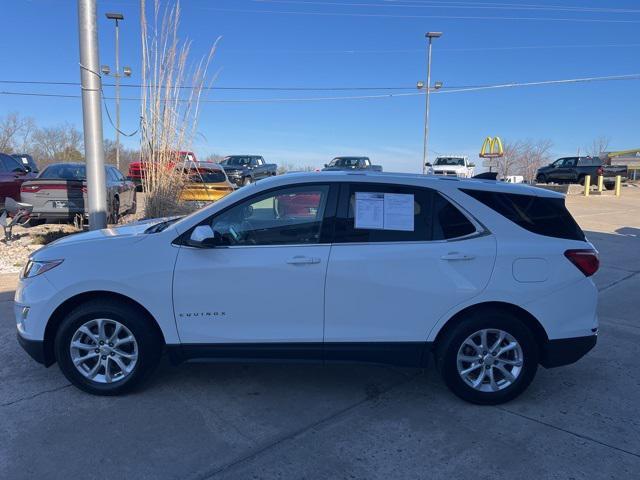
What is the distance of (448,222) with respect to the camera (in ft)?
11.8

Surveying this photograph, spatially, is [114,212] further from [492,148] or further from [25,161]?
[492,148]

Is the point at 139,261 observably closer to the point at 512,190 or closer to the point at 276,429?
the point at 276,429

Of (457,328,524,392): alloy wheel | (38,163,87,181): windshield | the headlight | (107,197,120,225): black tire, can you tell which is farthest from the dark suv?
the headlight

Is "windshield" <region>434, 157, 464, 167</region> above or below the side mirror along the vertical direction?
above

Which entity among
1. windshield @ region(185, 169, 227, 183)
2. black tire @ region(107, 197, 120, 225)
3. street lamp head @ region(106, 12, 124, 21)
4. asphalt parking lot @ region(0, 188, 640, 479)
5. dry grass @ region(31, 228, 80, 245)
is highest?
street lamp head @ region(106, 12, 124, 21)

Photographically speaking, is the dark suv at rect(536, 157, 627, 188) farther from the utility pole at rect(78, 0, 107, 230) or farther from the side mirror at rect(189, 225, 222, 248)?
the side mirror at rect(189, 225, 222, 248)

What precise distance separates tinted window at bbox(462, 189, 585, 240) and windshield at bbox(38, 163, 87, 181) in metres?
9.50

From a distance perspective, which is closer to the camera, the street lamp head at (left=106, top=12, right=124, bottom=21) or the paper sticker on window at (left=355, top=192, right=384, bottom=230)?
the paper sticker on window at (left=355, top=192, right=384, bottom=230)

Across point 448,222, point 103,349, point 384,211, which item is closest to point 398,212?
point 384,211

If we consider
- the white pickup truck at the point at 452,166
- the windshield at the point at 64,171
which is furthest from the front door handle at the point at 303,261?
the white pickup truck at the point at 452,166

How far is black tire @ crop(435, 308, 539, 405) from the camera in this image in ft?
11.7

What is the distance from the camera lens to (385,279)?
11.4ft

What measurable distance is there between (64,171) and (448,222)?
9958 mm

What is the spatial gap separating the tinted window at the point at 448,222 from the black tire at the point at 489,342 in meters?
0.58
